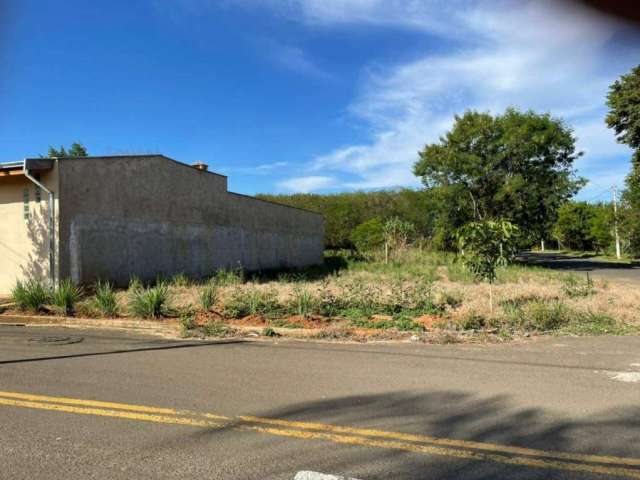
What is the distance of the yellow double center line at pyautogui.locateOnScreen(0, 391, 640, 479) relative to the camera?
402cm

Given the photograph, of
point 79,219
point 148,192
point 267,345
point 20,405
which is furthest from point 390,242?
point 20,405

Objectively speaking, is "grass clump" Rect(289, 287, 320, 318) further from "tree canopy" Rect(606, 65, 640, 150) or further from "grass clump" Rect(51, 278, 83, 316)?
"tree canopy" Rect(606, 65, 640, 150)

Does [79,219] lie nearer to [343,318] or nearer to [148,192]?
[148,192]

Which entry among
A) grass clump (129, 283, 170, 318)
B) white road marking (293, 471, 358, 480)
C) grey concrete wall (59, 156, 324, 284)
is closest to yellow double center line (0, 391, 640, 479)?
white road marking (293, 471, 358, 480)

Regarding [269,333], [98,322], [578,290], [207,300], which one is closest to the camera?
[269,333]

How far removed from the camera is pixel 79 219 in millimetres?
16422

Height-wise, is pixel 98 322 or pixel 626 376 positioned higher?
pixel 98 322

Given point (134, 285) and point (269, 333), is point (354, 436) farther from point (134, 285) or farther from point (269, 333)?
point (134, 285)

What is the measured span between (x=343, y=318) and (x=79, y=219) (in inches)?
375

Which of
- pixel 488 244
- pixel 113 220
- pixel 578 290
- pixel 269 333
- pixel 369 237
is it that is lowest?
pixel 269 333

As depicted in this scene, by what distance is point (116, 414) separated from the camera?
5.26 meters

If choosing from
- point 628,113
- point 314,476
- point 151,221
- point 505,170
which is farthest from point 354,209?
point 314,476

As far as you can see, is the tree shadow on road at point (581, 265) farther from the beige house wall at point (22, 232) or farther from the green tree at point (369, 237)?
the beige house wall at point (22, 232)

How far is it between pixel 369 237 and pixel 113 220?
1000 inches
